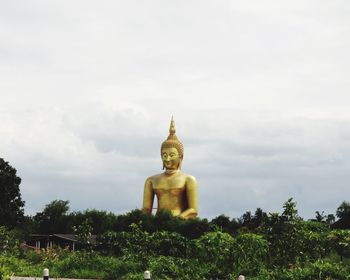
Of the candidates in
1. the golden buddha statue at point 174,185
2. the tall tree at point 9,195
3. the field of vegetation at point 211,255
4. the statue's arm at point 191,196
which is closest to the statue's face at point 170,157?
the golden buddha statue at point 174,185

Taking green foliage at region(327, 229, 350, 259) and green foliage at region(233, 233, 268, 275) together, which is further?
green foliage at region(327, 229, 350, 259)

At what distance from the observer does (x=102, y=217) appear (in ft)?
143

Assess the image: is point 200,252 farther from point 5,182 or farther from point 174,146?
point 5,182

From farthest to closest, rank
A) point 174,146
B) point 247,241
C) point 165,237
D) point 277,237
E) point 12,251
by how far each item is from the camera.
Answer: point 174,146, point 12,251, point 165,237, point 277,237, point 247,241

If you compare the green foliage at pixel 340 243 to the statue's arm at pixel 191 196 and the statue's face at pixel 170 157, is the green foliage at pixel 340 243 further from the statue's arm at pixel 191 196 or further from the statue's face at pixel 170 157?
the statue's face at pixel 170 157

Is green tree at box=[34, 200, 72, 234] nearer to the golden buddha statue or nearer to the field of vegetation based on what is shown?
the golden buddha statue

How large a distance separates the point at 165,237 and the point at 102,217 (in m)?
15.9

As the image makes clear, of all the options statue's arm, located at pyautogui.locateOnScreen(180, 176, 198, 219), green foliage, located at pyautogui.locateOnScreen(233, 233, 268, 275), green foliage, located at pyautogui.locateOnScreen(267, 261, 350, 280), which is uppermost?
statue's arm, located at pyautogui.locateOnScreen(180, 176, 198, 219)

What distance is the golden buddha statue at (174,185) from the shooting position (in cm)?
4181

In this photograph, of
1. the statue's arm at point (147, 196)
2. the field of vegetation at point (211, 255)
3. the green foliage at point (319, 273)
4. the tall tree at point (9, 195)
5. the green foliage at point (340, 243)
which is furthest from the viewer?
the tall tree at point (9, 195)

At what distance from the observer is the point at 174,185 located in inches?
1650

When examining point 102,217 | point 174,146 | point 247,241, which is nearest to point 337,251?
point 247,241

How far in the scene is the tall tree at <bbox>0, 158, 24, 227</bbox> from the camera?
175 feet

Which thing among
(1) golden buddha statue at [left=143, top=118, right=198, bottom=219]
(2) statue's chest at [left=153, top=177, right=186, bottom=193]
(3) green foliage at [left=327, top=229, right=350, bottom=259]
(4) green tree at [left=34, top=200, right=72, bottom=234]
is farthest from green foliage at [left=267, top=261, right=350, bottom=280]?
(4) green tree at [left=34, top=200, right=72, bottom=234]
